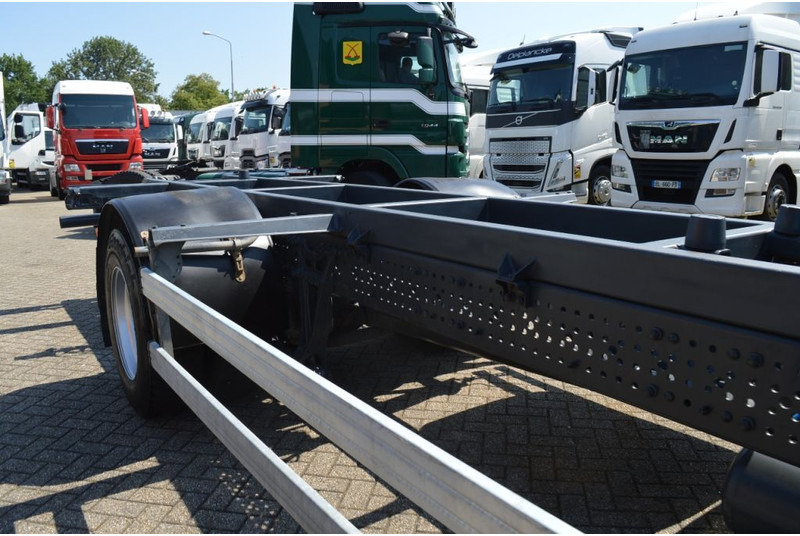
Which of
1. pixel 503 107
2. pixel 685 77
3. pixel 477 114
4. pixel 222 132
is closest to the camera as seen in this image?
pixel 685 77

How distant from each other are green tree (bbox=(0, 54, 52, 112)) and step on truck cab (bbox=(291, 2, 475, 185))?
7617cm

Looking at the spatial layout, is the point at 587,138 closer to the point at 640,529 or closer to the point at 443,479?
the point at 640,529

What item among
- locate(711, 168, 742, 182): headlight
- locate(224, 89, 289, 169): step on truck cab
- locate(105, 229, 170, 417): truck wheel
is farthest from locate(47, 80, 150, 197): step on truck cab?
locate(105, 229, 170, 417): truck wheel

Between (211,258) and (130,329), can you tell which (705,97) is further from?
(130,329)

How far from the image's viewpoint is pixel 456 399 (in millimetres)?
3916

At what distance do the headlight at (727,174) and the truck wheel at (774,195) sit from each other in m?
0.87

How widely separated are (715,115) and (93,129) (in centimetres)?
1523

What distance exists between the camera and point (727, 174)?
30.4 ft

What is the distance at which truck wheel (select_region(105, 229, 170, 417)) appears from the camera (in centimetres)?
329

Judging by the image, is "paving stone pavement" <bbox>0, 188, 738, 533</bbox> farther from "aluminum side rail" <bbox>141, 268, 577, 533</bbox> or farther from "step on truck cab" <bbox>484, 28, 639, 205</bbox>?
"step on truck cab" <bbox>484, 28, 639, 205</bbox>

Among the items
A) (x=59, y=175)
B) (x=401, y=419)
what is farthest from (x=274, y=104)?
(x=401, y=419)

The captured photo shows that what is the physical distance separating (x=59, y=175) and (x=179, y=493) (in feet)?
60.0

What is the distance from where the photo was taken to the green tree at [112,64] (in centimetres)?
9012

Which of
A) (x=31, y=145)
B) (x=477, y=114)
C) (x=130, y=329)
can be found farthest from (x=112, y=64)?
(x=130, y=329)
